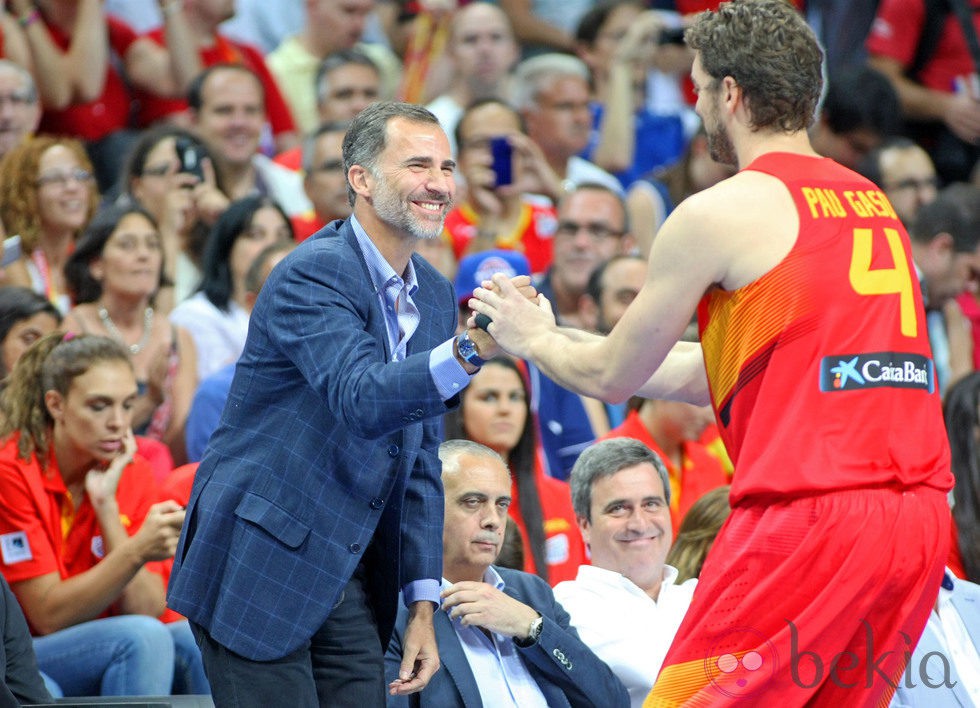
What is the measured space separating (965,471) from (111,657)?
3.11 metres

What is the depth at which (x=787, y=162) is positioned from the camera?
3059 millimetres

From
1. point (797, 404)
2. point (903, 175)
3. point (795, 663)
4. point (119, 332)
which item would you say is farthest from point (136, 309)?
point (903, 175)

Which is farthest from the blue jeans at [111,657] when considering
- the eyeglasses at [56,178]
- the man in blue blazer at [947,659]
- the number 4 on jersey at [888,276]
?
the number 4 on jersey at [888,276]

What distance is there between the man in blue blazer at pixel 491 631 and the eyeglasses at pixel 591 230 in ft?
9.76

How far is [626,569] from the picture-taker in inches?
183

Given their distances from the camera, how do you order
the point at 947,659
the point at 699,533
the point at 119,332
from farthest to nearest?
the point at 119,332 < the point at 699,533 < the point at 947,659

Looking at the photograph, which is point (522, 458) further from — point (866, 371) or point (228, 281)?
point (866, 371)

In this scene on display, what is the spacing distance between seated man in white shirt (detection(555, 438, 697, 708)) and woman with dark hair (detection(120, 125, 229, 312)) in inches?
111

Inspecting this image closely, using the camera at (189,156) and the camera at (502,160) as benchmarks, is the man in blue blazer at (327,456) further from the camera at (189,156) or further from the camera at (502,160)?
the camera at (502,160)

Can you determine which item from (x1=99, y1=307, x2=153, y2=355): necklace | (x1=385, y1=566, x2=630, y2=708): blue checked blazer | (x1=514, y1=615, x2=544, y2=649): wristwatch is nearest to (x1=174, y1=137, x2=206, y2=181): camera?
(x1=99, y1=307, x2=153, y2=355): necklace

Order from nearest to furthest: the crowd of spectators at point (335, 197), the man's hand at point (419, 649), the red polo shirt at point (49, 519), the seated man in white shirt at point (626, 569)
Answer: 1. the man's hand at point (419, 649)
2. the seated man in white shirt at point (626, 569)
3. the red polo shirt at point (49, 519)
4. the crowd of spectators at point (335, 197)

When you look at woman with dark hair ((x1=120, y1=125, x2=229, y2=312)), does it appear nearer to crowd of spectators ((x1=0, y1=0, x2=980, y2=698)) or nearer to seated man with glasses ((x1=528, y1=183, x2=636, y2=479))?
crowd of spectators ((x1=0, y1=0, x2=980, y2=698))

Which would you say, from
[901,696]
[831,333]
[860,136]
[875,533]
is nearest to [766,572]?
[875,533]

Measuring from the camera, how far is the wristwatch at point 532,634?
4094 mm
